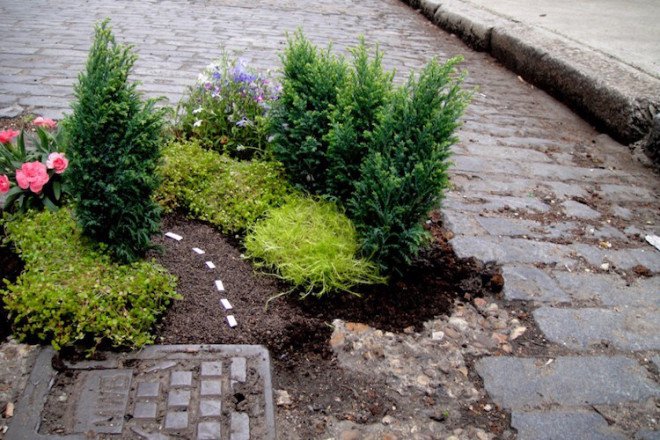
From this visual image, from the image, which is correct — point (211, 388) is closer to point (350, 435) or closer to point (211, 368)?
point (211, 368)

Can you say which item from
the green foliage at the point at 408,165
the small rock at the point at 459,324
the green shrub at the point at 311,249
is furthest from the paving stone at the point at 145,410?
the small rock at the point at 459,324

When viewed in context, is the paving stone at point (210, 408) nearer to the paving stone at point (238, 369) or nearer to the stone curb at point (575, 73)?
the paving stone at point (238, 369)

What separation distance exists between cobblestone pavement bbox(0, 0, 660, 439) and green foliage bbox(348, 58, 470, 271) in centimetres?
52

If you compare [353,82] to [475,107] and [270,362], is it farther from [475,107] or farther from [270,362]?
[475,107]

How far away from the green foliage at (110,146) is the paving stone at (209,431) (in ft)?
3.25

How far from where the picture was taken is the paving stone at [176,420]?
220 cm

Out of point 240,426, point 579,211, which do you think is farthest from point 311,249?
point 579,211

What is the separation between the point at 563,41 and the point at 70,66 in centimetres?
536

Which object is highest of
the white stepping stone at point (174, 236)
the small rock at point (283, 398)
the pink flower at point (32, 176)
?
the pink flower at point (32, 176)

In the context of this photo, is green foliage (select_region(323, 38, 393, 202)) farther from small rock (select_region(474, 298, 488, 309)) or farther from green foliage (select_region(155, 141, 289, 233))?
small rock (select_region(474, 298, 488, 309))

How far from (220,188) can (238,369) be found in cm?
149

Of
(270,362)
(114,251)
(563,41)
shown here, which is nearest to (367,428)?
(270,362)

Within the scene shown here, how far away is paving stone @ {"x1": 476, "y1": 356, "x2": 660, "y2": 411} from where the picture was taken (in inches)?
98.4

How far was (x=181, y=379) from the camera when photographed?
238 centimetres
